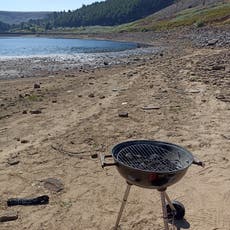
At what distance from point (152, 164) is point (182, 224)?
1.47m

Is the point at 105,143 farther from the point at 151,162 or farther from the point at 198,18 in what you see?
the point at 198,18

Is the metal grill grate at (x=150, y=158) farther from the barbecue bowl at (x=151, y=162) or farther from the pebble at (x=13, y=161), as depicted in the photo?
the pebble at (x=13, y=161)

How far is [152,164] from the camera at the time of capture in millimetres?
5320

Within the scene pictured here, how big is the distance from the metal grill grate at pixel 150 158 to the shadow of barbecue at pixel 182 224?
4.14ft

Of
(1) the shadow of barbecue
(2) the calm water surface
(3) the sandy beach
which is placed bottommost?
(2) the calm water surface

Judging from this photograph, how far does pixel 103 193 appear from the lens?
7.27 meters

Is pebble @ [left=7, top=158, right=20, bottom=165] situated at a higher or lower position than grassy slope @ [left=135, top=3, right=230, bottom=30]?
higher

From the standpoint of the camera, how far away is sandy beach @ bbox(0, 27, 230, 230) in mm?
6555

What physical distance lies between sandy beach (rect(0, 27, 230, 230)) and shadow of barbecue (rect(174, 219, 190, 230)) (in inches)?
1.8

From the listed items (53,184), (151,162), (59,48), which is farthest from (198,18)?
Result: (151,162)

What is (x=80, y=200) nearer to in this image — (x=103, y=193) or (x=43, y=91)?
(x=103, y=193)

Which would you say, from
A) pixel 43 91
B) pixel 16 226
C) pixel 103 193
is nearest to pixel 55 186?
pixel 103 193

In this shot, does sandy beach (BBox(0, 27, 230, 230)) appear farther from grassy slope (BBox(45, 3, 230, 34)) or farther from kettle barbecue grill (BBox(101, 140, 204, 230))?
grassy slope (BBox(45, 3, 230, 34))

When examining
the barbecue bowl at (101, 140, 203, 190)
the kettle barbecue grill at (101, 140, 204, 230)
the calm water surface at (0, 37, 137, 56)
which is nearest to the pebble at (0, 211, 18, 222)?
the kettle barbecue grill at (101, 140, 204, 230)
